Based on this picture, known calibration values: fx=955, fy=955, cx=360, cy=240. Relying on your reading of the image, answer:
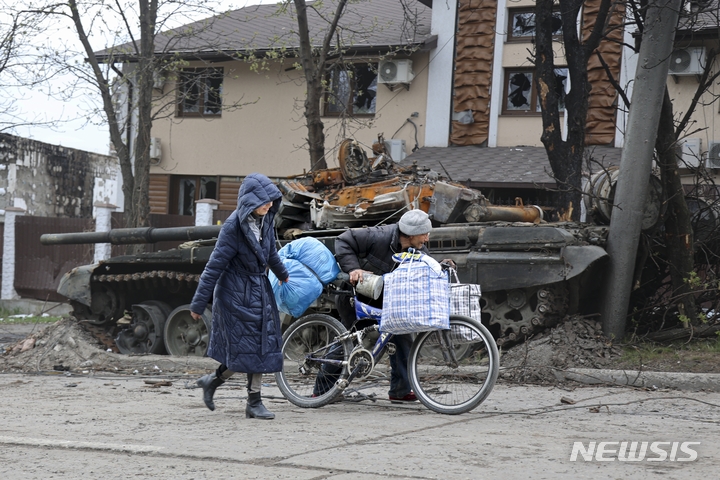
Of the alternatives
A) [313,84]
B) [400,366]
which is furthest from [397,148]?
[400,366]

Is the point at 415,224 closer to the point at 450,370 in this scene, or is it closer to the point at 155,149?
the point at 450,370

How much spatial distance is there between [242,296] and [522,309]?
417 cm

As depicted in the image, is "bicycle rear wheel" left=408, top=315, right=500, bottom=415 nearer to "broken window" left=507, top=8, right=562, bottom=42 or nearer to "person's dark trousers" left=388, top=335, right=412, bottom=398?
"person's dark trousers" left=388, top=335, right=412, bottom=398

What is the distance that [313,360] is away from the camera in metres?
7.29

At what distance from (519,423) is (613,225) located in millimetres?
4248

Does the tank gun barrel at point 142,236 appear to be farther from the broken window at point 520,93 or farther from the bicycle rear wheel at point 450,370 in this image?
the broken window at point 520,93

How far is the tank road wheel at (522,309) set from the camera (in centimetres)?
981

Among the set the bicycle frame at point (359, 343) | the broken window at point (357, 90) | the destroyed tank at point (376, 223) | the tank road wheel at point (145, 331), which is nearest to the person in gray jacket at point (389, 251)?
the bicycle frame at point (359, 343)

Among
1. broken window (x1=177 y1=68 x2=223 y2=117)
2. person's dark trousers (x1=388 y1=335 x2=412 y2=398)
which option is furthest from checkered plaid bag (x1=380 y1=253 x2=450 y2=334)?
broken window (x1=177 y1=68 x2=223 y2=117)

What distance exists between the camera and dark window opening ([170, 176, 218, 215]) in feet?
81.9

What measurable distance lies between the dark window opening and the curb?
17160 mm

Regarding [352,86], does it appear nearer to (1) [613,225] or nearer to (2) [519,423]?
(1) [613,225]

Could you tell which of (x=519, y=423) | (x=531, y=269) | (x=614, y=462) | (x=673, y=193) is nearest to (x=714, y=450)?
(x=614, y=462)

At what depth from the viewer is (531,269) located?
380 inches
